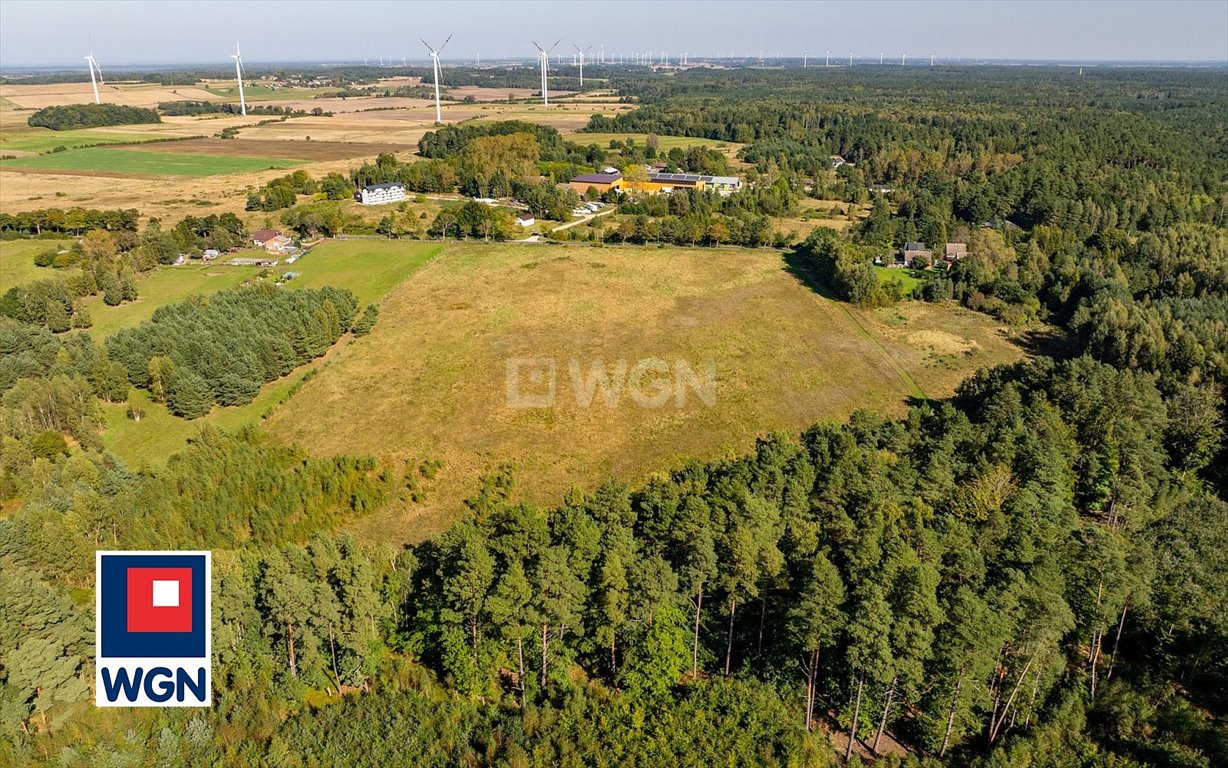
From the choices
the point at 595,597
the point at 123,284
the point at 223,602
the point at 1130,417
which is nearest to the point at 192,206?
the point at 123,284

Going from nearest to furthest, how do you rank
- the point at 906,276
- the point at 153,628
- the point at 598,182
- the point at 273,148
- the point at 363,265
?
the point at 153,628 → the point at 906,276 → the point at 363,265 → the point at 598,182 → the point at 273,148

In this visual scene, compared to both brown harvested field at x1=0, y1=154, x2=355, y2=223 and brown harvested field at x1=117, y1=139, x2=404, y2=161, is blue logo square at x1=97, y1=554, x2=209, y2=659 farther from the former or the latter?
brown harvested field at x1=117, y1=139, x2=404, y2=161

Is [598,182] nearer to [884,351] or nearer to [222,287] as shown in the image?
[222,287]

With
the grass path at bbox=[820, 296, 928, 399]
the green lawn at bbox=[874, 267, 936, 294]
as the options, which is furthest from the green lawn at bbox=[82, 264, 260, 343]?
the green lawn at bbox=[874, 267, 936, 294]

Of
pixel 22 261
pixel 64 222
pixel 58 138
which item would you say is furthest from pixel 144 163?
pixel 22 261

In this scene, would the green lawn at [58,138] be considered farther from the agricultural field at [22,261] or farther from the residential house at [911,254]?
the residential house at [911,254]

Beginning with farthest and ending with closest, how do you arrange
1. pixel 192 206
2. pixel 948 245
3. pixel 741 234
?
pixel 192 206 → pixel 741 234 → pixel 948 245

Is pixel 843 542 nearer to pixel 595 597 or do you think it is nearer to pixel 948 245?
pixel 595 597
